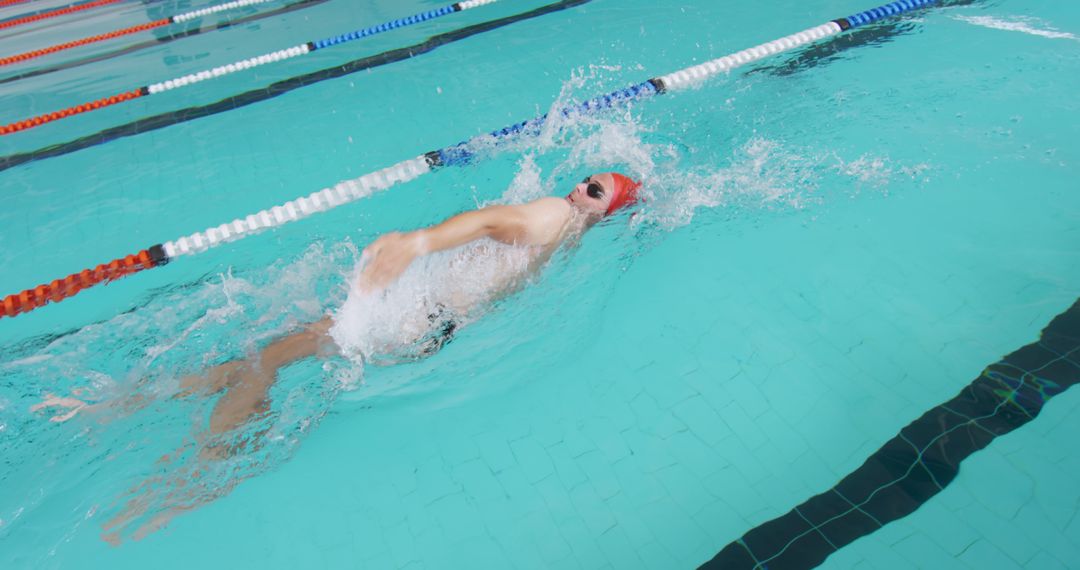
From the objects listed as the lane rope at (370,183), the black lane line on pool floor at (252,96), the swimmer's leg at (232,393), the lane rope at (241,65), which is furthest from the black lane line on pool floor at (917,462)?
the lane rope at (241,65)

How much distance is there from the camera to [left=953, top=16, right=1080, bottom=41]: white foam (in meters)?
4.04

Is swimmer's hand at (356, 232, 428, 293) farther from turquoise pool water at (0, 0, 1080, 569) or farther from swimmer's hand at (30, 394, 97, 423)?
swimmer's hand at (30, 394, 97, 423)

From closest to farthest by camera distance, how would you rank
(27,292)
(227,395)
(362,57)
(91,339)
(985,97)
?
(227,395)
(91,339)
(27,292)
(985,97)
(362,57)

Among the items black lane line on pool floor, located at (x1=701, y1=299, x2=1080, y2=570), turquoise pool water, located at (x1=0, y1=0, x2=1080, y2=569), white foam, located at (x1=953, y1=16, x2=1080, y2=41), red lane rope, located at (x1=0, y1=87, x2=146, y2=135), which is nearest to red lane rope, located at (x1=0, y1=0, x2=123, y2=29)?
red lane rope, located at (x1=0, y1=87, x2=146, y2=135)

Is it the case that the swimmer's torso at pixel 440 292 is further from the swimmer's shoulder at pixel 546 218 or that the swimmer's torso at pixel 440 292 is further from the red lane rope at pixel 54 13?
the red lane rope at pixel 54 13

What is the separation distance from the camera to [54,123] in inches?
191

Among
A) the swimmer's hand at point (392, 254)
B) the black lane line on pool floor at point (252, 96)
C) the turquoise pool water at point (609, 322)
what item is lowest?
the turquoise pool water at point (609, 322)

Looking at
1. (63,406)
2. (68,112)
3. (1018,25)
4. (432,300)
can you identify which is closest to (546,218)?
(432,300)

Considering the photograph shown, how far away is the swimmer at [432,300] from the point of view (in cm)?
196

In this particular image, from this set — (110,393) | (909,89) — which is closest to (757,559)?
(110,393)

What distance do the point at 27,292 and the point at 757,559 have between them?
3.33 metres

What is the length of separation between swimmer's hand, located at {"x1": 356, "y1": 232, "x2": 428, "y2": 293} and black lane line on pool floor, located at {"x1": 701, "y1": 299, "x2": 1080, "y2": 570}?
3.88 feet

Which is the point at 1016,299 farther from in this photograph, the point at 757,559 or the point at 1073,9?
the point at 1073,9

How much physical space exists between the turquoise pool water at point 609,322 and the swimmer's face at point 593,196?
0.38 m
